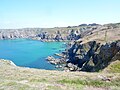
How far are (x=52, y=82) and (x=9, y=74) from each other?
909 centimetres

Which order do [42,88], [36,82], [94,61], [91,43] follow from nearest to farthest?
[42,88] < [36,82] < [94,61] < [91,43]

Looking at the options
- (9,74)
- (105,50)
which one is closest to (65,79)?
(9,74)

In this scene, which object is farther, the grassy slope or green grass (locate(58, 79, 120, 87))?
green grass (locate(58, 79, 120, 87))

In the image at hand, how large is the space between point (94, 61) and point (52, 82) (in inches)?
3015

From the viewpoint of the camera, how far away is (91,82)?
1325 inches

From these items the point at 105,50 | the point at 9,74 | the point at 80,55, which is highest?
the point at 9,74

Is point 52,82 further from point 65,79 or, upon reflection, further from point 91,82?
point 91,82

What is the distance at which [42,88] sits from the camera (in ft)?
101

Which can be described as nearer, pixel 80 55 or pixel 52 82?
pixel 52 82

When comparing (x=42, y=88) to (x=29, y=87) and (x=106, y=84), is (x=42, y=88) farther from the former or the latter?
(x=106, y=84)

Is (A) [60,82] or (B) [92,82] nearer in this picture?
(B) [92,82]

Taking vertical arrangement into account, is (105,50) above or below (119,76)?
below

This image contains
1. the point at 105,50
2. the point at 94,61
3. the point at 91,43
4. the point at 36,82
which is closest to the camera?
the point at 36,82

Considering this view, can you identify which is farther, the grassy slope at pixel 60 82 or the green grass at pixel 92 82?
the green grass at pixel 92 82
